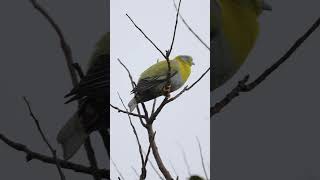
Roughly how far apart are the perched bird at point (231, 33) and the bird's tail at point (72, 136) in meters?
0.26

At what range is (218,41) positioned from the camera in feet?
3.22

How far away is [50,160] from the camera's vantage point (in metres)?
0.87

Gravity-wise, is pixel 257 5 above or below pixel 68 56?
below

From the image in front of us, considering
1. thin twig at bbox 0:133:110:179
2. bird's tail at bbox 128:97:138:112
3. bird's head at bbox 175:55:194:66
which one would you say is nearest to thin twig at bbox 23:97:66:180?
thin twig at bbox 0:133:110:179

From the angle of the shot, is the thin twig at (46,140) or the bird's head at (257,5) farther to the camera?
the bird's head at (257,5)

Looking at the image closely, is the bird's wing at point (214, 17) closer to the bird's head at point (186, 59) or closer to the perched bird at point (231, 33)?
the perched bird at point (231, 33)

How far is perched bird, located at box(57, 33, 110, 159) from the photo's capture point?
878 mm

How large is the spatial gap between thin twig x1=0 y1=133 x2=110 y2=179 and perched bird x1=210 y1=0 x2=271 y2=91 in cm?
26

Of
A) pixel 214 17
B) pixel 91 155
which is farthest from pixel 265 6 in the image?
pixel 91 155

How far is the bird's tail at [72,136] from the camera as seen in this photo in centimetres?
88

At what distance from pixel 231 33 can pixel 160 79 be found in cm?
25

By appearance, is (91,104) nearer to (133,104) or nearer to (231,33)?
(133,104)

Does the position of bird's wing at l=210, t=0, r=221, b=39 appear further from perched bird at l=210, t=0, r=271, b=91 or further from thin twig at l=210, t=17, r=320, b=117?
thin twig at l=210, t=17, r=320, b=117

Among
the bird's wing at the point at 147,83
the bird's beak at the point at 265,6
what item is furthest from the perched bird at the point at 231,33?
the bird's wing at the point at 147,83
